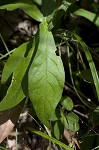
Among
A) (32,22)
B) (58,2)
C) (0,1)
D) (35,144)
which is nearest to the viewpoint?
(58,2)

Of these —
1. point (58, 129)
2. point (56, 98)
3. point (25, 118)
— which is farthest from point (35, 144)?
point (56, 98)

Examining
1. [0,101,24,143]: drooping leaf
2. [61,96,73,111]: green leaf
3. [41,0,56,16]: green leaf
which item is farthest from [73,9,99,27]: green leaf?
[0,101,24,143]: drooping leaf

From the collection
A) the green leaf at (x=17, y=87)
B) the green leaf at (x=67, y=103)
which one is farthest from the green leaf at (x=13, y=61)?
the green leaf at (x=67, y=103)

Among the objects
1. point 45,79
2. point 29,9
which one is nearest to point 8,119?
point 45,79

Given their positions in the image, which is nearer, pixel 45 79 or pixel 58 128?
pixel 45 79

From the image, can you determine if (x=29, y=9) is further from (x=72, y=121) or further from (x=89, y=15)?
(x=72, y=121)

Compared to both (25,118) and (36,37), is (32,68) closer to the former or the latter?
(36,37)
